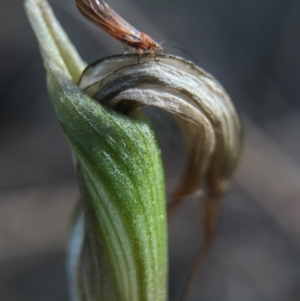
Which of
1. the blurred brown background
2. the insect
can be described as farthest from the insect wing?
the blurred brown background

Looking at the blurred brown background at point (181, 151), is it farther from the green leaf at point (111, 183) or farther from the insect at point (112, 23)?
the green leaf at point (111, 183)

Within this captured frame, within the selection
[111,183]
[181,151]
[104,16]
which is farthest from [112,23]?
[181,151]

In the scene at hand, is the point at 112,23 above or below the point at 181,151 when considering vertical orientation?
above

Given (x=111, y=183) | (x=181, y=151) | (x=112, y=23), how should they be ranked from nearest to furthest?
(x=111, y=183)
(x=112, y=23)
(x=181, y=151)

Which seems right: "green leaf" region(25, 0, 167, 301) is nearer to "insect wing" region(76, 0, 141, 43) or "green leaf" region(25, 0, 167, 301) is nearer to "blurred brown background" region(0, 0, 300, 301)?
"insect wing" region(76, 0, 141, 43)

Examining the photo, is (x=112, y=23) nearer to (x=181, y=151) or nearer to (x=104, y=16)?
(x=104, y=16)

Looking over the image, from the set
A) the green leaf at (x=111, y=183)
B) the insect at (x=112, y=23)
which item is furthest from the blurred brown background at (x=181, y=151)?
the green leaf at (x=111, y=183)
